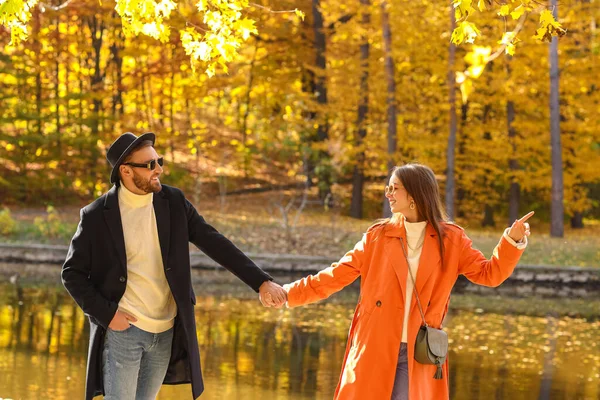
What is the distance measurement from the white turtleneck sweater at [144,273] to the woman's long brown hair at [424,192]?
1149 mm

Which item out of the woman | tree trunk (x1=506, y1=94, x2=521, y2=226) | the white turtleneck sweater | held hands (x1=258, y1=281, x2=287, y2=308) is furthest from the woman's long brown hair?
tree trunk (x1=506, y1=94, x2=521, y2=226)

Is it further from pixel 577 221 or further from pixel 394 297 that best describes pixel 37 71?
pixel 394 297

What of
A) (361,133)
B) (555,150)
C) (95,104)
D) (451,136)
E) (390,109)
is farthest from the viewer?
(361,133)

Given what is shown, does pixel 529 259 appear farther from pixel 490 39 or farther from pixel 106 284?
pixel 106 284

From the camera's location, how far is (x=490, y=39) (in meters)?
23.6

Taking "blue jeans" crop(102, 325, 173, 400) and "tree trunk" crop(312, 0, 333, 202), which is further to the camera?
"tree trunk" crop(312, 0, 333, 202)

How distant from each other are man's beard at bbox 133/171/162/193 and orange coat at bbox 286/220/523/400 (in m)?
0.97

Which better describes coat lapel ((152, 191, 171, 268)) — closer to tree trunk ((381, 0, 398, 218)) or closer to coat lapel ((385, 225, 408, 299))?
coat lapel ((385, 225, 408, 299))

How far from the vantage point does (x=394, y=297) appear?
16.5 ft

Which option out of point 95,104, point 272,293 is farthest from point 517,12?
point 95,104

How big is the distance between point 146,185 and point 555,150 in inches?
760

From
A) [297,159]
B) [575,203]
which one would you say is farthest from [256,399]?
[297,159]

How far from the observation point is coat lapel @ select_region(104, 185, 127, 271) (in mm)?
4930

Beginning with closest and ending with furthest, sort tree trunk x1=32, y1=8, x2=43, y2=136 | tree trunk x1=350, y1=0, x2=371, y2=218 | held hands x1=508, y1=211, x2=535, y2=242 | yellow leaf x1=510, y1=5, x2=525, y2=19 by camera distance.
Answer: held hands x1=508, y1=211, x2=535, y2=242 < yellow leaf x1=510, y1=5, x2=525, y2=19 < tree trunk x1=32, y1=8, x2=43, y2=136 < tree trunk x1=350, y1=0, x2=371, y2=218
